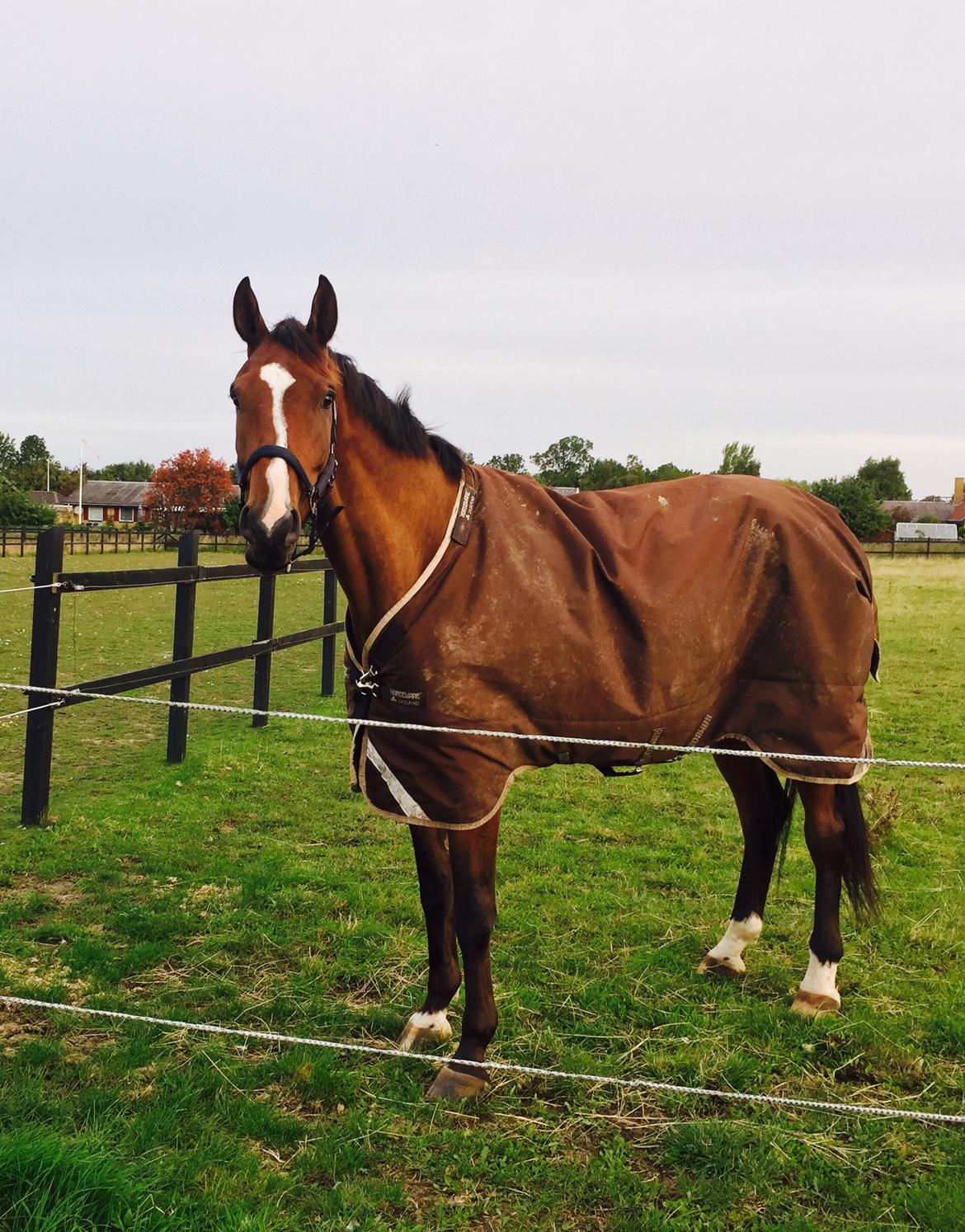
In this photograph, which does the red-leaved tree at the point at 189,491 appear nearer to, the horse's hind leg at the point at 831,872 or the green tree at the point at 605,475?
the green tree at the point at 605,475

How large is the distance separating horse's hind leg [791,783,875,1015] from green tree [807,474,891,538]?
4746 centimetres

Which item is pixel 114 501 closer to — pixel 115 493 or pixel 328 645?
pixel 115 493

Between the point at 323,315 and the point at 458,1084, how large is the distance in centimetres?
254

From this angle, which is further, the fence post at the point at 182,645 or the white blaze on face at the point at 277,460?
the fence post at the point at 182,645

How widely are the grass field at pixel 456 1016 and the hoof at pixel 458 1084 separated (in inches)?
2.5

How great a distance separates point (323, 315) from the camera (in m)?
2.90

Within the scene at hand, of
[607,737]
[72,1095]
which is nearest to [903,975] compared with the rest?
[607,737]

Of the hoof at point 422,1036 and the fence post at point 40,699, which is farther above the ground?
the fence post at point 40,699

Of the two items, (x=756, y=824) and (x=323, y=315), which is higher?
(x=323, y=315)

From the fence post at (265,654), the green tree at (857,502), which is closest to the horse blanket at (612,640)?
the fence post at (265,654)

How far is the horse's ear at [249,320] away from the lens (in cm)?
291

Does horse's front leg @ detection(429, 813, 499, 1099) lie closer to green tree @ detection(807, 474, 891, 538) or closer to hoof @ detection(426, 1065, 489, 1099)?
hoof @ detection(426, 1065, 489, 1099)

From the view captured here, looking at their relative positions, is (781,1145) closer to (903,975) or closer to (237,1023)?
(903,975)

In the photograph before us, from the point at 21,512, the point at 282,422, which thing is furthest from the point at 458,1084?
the point at 21,512
